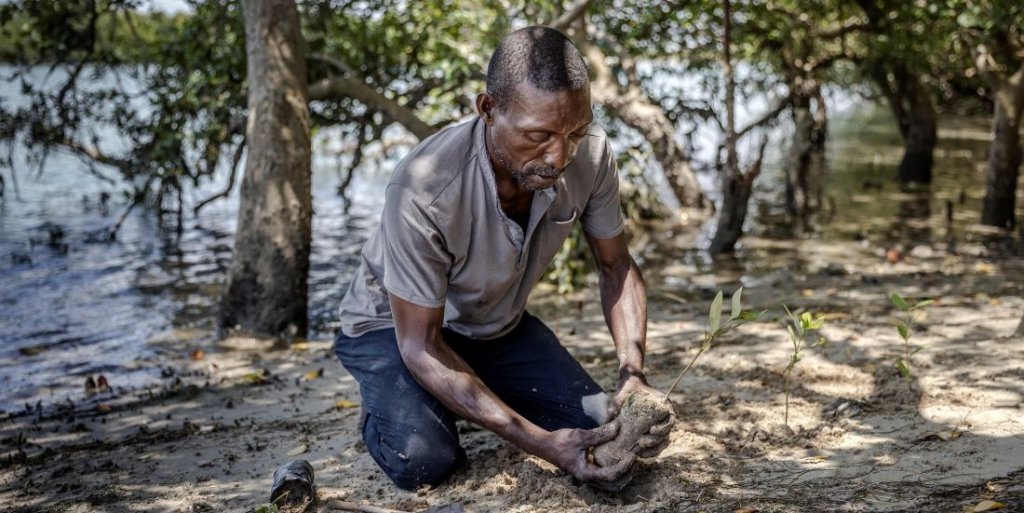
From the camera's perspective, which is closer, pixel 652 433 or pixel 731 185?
pixel 652 433

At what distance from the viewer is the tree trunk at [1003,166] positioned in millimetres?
9328

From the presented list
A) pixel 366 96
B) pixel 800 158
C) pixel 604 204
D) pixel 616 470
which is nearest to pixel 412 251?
pixel 604 204

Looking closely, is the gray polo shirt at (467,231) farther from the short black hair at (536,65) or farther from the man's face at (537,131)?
the short black hair at (536,65)

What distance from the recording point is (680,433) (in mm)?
3707

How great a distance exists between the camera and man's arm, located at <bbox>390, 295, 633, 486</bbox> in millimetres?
3070

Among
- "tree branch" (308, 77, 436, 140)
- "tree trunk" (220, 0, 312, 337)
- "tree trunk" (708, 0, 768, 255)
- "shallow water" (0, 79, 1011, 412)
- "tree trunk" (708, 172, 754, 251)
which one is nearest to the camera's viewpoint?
"tree trunk" (220, 0, 312, 337)

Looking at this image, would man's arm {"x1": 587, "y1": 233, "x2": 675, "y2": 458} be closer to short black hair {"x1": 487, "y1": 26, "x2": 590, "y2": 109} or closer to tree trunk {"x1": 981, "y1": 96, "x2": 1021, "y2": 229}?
short black hair {"x1": 487, "y1": 26, "x2": 590, "y2": 109}

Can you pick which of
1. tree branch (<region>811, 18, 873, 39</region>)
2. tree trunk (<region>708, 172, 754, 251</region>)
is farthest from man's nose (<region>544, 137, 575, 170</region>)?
tree branch (<region>811, 18, 873, 39</region>)

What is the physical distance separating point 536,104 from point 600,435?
106 centimetres

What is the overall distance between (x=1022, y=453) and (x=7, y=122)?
893cm

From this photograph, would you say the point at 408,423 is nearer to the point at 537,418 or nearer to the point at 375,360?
the point at 375,360

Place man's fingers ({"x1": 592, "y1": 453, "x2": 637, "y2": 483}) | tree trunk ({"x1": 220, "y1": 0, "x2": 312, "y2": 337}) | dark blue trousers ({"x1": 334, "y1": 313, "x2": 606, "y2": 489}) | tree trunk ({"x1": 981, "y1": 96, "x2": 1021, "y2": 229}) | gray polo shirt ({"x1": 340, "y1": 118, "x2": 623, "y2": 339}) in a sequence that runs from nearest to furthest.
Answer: man's fingers ({"x1": 592, "y1": 453, "x2": 637, "y2": 483}) → gray polo shirt ({"x1": 340, "y1": 118, "x2": 623, "y2": 339}) → dark blue trousers ({"x1": 334, "y1": 313, "x2": 606, "y2": 489}) → tree trunk ({"x1": 220, "y1": 0, "x2": 312, "y2": 337}) → tree trunk ({"x1": 981, "y1": 96, "x2": 1021, "y2": 229})

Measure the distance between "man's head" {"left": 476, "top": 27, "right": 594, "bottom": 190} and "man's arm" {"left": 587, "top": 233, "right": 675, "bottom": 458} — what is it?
0.65 meters

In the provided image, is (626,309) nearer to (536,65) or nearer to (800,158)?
(536,65)
